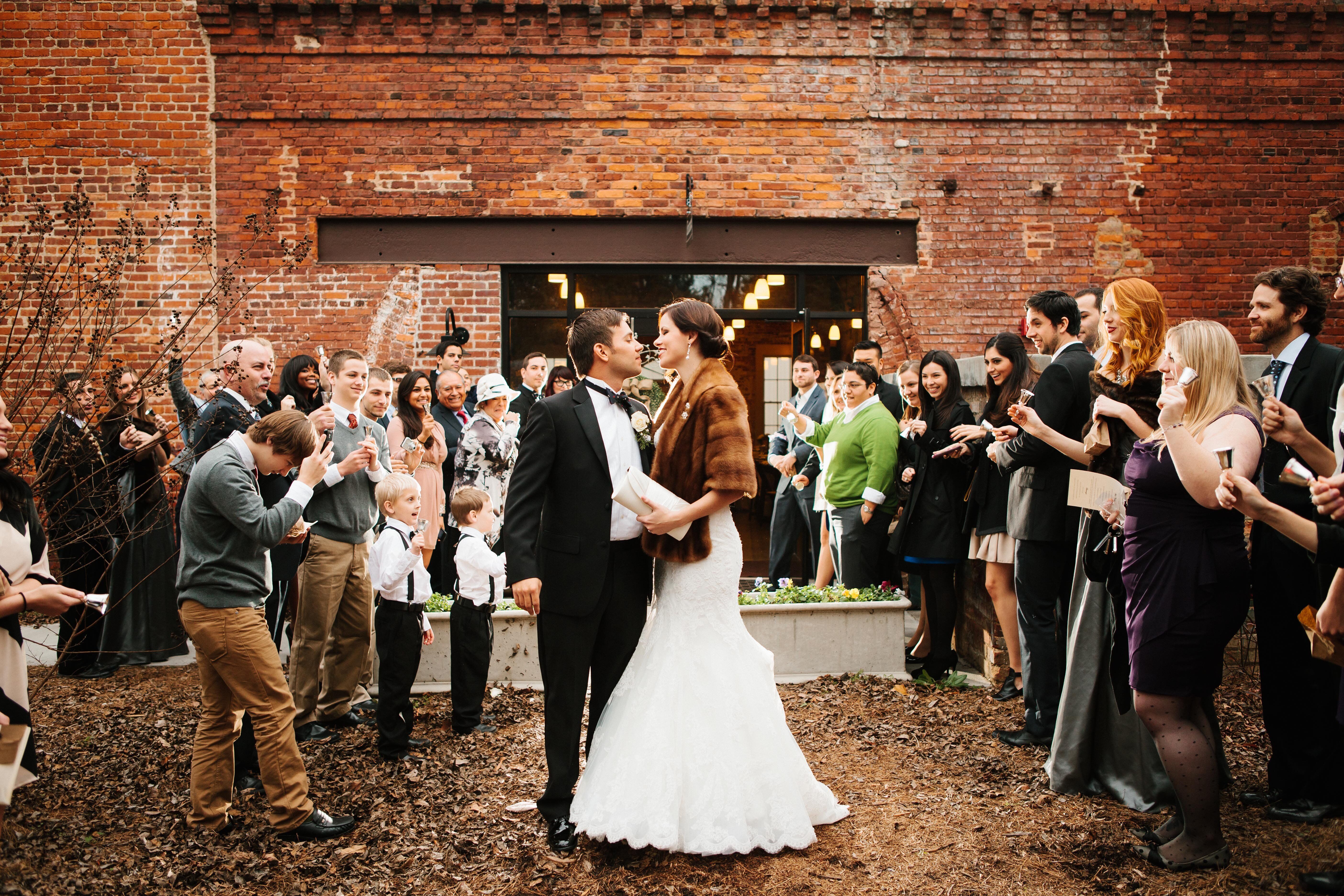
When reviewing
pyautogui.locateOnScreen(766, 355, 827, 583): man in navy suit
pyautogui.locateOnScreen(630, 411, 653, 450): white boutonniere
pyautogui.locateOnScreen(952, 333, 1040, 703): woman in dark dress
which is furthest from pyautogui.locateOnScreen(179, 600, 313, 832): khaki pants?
pyautogui.locateOnScreen(766, 355, 827, 583): man in navy suit

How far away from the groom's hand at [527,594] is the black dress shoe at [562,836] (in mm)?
861

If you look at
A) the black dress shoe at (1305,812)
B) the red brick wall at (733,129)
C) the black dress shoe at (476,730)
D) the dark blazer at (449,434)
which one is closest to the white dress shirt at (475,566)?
the black dress shoe at (476,730)

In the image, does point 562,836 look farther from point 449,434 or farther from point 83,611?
point 83,611

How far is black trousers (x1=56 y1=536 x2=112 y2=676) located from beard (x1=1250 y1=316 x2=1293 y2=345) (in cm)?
668

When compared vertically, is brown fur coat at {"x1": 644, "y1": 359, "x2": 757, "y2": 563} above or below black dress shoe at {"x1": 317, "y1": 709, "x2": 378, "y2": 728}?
above

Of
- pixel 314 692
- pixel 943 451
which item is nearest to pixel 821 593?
pixel 943 451

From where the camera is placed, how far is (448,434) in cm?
704

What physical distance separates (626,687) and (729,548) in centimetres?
69

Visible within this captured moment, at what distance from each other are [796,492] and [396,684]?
4434mm

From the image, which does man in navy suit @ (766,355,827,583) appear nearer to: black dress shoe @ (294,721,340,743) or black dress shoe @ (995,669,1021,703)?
black dress shoe @ (995,669,1021,703)

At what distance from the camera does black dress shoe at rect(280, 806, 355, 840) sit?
147 inches

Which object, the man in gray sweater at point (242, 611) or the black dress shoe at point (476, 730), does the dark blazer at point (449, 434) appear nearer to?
the black dress shoe at point (476, 730)

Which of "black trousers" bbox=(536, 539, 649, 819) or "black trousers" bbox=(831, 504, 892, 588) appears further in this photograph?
"black trousers" bbox=(831, 504, 892, 588)

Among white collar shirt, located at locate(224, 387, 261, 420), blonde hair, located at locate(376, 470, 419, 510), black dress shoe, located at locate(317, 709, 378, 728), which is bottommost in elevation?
black dress shoe, located at locate(317, 709, 378, 728)
